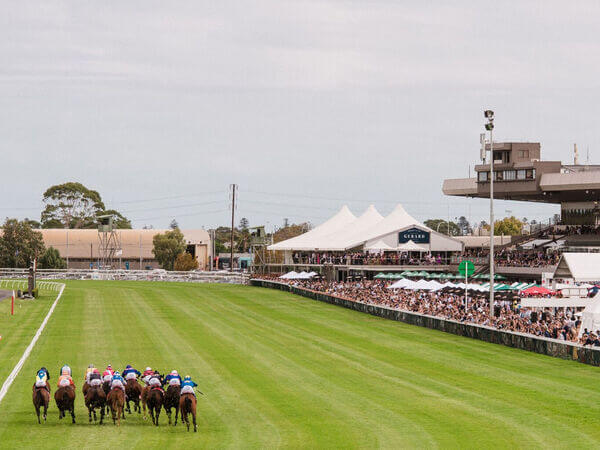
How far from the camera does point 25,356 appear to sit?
3039 cm

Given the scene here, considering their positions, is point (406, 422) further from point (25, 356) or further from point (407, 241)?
point (407, 241)

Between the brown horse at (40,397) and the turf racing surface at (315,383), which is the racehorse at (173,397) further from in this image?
the brown horse at (40,397)

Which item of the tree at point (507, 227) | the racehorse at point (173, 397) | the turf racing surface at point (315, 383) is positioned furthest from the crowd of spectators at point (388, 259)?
the tree at point (507, 227)

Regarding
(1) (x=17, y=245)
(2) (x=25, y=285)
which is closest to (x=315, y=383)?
(2) (x=25, y=285)

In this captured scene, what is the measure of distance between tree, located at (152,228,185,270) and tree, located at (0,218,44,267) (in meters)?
22.5

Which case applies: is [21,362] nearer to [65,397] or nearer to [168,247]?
[65,397]

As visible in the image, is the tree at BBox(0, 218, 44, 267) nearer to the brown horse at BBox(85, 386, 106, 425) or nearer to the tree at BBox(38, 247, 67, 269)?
the tree at BBox(38, 247, 67, 269)

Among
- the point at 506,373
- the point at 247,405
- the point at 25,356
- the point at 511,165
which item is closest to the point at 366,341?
the point at 506,373

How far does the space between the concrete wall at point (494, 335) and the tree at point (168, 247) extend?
78681mm

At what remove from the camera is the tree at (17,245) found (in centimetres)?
11112

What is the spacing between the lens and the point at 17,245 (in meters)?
111

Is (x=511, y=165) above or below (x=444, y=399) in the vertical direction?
above

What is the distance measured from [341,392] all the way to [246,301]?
39.2 meters

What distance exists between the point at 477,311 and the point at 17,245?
8172 centimetres
